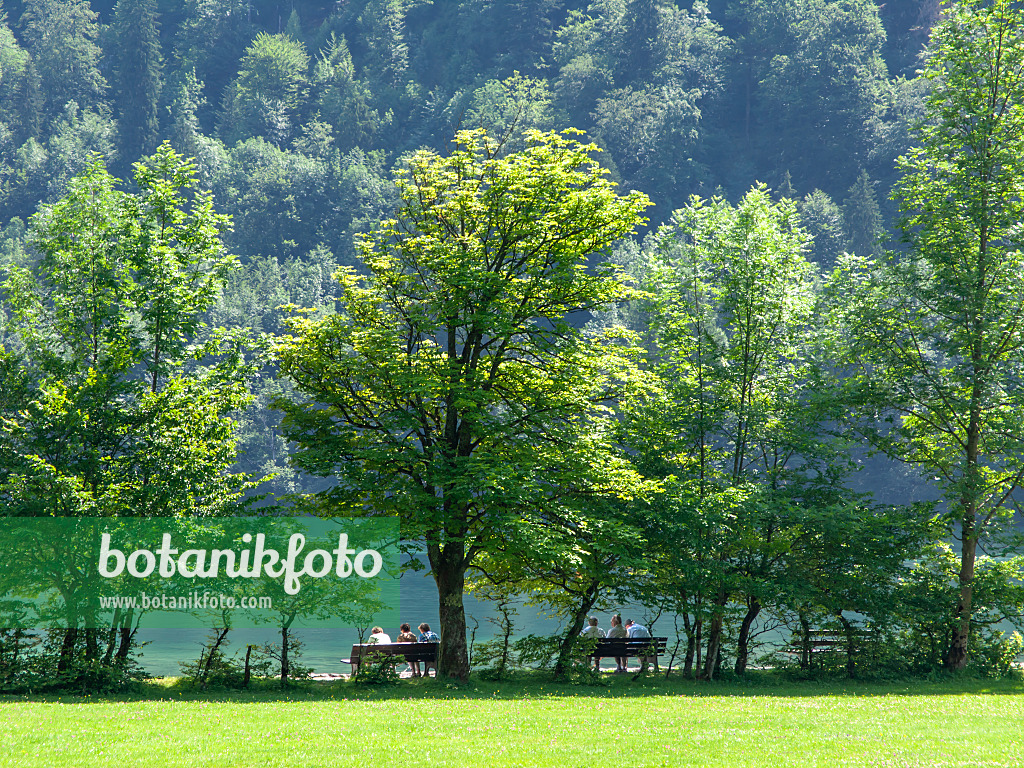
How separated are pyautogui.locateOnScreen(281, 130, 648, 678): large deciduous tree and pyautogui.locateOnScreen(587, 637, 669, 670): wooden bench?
3003 millimetres

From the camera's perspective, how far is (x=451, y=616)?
1742 cm

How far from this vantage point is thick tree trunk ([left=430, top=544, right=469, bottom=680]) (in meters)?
17.2

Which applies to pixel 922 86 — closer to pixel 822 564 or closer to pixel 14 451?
pixel 822 564

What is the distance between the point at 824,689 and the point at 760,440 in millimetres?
5440

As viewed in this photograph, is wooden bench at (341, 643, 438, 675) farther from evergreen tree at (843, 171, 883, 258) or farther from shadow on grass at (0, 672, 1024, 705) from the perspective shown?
evergreen tree at (843, 171, 883, 258)

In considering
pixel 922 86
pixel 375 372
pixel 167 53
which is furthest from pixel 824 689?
pixel 167 53

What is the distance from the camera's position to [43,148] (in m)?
112

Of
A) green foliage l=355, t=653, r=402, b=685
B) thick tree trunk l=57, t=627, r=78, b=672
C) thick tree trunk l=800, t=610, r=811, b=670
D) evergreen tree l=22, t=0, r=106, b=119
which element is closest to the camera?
thick tree trunk l=57, t=627, r=78, b=672

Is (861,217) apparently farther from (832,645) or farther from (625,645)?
(625,645)

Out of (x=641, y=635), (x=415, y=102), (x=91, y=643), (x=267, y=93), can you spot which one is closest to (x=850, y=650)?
(x=641, y=635)

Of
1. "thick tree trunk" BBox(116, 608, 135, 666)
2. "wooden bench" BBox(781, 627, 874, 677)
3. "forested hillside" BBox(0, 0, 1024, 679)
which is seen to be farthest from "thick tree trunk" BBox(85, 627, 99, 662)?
"wooden bench" BBox(781, 627, 874, 677)

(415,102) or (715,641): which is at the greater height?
(415,102)

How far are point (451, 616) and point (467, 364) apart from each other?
15.7 ft

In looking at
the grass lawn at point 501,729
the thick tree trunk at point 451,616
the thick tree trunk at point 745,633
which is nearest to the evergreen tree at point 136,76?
the thick tree trunk at point 451,616
